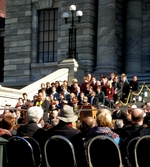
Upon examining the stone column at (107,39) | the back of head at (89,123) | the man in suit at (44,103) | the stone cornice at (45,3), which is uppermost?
the stone cornice at (45,3)

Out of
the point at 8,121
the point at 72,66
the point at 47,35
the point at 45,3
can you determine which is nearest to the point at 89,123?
the point at 8,121

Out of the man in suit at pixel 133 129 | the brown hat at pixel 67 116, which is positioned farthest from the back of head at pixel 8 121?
the man in suit at pixel 133 129

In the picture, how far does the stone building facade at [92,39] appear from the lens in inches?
1198

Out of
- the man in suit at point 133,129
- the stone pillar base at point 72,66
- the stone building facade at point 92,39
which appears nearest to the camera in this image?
the man in suit at point 133,129

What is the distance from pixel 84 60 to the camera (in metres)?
31.1

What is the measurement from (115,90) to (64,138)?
551 inches

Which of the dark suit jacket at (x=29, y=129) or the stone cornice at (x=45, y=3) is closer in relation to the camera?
the dark suit jacket at (x=29, y=129)

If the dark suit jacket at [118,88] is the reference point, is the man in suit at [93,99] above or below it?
below

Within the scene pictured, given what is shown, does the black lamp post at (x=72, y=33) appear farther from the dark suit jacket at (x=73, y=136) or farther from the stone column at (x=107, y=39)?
the dark suit jacket at (x=73, y=136)

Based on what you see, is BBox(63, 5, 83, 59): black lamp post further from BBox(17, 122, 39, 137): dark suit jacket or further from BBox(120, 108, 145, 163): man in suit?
BBox(120, 108, 145, 163): man in suit

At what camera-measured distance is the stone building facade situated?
30.4m

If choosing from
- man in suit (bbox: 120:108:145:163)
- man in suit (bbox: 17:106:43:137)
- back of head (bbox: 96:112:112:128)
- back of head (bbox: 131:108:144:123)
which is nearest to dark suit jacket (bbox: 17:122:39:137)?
man in suit (bbox: 17:106:43:137)

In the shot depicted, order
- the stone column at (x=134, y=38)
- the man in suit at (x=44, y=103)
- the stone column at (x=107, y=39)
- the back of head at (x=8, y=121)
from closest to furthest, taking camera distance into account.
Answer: the back of head at (x=8, y=121)
the man in suit at (x=44, y=103)
the stone column at (x=107, y=39)
the stone column at (x=134, y=38)

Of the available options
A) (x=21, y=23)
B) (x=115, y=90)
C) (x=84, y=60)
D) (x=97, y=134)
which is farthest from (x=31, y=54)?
(x=97, y=134)
